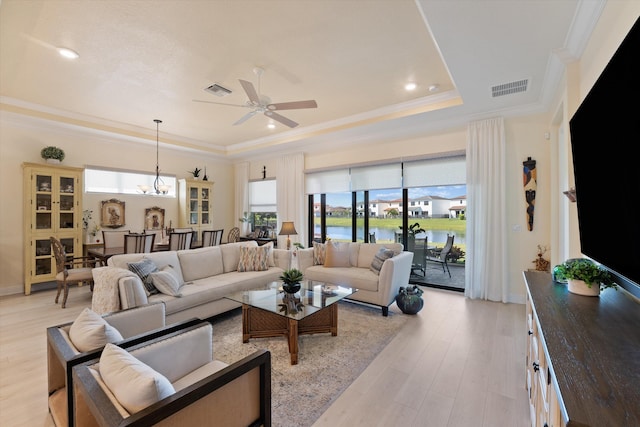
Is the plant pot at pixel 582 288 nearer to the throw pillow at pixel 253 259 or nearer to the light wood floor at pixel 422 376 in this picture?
the light wood floor at pixel 422 376

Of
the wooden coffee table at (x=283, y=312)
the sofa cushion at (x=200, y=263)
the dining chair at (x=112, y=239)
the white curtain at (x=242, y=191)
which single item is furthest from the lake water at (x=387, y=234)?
the dining chair at (x=112, y=239)

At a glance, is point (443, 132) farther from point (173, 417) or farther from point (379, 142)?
point (173, 417)

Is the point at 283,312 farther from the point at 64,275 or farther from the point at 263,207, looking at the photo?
the point at 263,207

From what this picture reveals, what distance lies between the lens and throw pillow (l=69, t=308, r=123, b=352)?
1496 millimetres

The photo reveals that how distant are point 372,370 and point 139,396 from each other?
1.93m

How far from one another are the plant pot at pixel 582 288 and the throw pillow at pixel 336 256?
9.82 ft

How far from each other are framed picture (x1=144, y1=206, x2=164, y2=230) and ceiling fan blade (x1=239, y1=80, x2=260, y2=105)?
4.41 metres

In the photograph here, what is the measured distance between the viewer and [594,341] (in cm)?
115

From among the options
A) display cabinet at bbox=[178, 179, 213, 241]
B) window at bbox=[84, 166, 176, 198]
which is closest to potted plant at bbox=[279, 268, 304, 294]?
display cabinet at bbox=[178, 179, 213, 241]

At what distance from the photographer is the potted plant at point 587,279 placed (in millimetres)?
1690

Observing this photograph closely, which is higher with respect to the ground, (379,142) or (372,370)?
(379,142)

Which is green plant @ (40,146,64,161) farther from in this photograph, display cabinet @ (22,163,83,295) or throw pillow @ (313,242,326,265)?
throw pillow @ (313,242,326,265)

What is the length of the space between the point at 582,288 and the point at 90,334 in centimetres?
291

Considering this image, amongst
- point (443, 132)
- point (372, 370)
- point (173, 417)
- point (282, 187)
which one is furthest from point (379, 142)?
point (173, 417)
